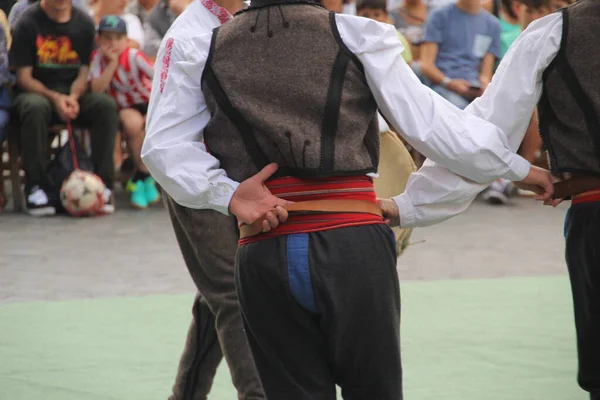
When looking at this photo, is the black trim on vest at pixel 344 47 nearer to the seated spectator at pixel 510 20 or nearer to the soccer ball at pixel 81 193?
the soccer ball at pixel 81 193

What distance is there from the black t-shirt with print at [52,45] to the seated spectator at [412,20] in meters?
3.07

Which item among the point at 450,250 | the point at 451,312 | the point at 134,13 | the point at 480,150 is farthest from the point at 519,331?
the point at 134,13

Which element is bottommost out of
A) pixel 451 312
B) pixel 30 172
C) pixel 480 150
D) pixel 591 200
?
pixel 30 172

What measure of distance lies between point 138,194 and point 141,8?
7.12 ft

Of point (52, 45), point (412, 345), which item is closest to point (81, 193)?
point (52, 45)

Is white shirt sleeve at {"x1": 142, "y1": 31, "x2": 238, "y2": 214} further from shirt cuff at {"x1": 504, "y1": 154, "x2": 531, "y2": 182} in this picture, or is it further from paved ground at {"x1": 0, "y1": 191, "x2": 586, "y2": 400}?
paved ground at {"x1": 0, "y1": 191, "x2": 586, "y2": 400}

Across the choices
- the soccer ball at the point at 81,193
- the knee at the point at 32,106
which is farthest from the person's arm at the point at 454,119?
the knee at the point at 32,106

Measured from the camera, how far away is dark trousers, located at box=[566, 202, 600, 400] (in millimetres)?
3227

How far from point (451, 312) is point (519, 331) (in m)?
0.50

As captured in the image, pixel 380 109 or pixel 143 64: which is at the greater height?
pixel 380 109

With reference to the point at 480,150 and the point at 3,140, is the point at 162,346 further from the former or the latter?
the point at 3,140

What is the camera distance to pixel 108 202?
9.09 metres

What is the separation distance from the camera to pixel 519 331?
5504 millimetres

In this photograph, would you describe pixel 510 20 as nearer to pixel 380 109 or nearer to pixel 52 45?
pixel 52 45
